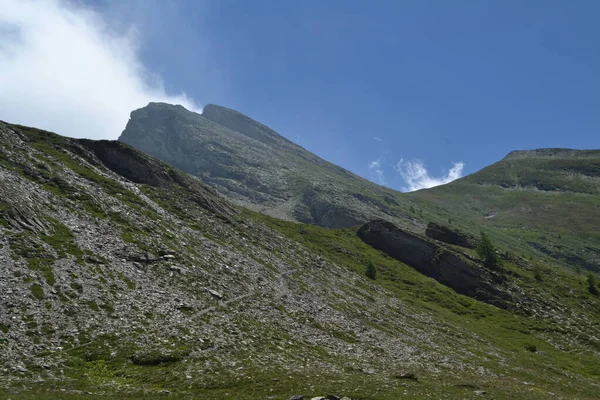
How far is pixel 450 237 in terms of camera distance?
16275cm

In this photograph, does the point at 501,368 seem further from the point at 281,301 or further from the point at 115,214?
the point at 115,214

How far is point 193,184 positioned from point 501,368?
290ft

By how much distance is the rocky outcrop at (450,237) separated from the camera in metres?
160

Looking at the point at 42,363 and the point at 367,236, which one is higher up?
the point at 367,236

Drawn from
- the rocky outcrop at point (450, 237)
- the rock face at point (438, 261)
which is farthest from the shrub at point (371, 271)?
the rocky outcrop at point (450, 237)

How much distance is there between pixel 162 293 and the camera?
49.7m

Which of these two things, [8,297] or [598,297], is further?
[598,297]

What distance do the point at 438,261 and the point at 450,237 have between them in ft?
125

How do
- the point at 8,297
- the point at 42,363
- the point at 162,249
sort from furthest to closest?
1. the point at 162,249
2. the point at 8,297
3. the point at 42,363

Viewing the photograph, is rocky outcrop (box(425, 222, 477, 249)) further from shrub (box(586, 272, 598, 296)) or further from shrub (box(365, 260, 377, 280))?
shrub (box(365, 260, 377, 280))

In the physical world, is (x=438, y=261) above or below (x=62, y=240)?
above

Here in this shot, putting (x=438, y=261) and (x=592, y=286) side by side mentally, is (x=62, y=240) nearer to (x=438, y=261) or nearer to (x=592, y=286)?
(x=438, y=261)

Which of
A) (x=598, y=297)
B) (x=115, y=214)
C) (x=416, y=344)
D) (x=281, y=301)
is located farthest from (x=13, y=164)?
(x=598, y=297)

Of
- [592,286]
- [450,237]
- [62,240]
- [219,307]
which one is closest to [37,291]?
[62,240]
